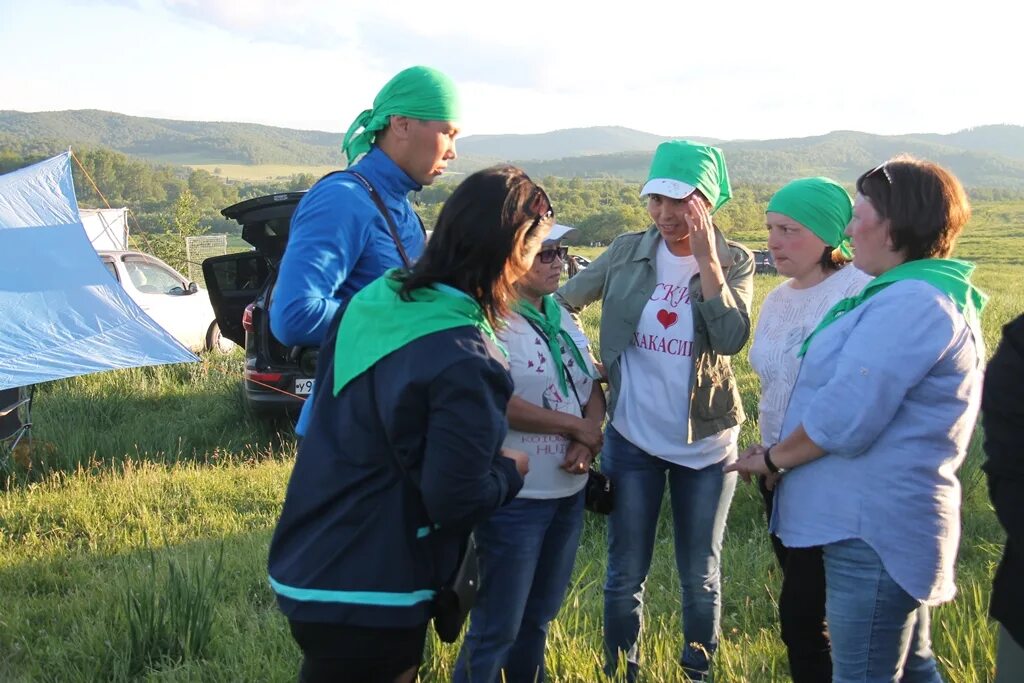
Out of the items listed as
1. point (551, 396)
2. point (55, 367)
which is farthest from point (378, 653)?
point (55, 367)

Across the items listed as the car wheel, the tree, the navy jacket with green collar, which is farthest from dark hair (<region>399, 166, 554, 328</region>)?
the tree

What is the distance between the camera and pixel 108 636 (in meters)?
3.20

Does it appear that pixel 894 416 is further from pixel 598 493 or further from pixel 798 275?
pixel 598 493

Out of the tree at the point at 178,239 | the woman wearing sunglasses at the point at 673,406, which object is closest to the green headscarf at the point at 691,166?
the woman wearing sunglasses at the point at 673,406

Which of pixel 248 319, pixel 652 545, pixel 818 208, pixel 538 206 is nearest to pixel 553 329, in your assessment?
pixel 538 206

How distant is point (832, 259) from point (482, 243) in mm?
1521

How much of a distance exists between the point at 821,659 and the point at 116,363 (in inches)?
210

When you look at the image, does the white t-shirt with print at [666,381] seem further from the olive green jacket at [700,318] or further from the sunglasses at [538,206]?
the sunglasses at [538,206]

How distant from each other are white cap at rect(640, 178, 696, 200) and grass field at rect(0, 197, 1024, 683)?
144 cm

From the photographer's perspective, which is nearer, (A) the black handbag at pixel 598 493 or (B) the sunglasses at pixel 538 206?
(B) the sunglasses at pixel 538 206

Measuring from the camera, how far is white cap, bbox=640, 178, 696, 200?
2836mm

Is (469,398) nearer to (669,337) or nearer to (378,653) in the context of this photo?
(378,653)

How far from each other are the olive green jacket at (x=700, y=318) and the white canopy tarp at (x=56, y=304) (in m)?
4.22

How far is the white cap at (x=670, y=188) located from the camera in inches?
112
